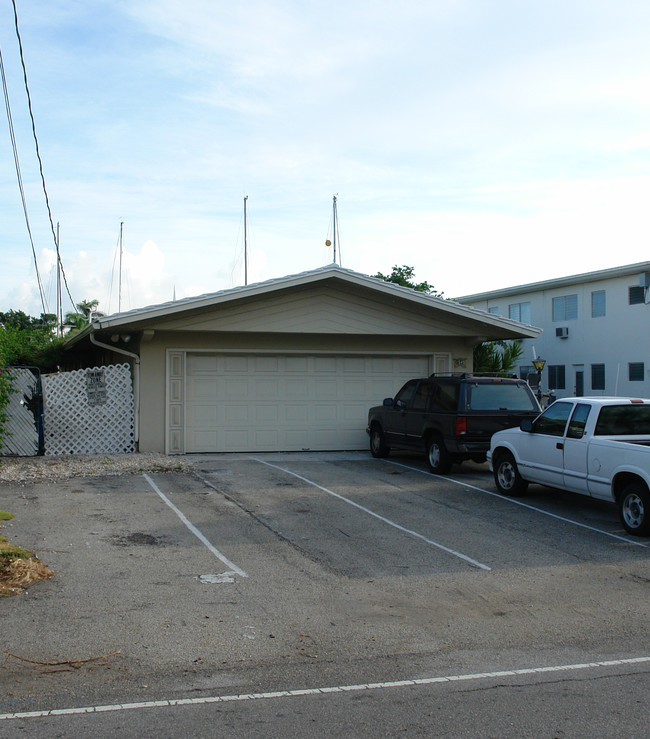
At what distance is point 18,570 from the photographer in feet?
24.6

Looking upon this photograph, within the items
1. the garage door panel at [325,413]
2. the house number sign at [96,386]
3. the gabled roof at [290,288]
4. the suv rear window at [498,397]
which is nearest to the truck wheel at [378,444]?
the garage door panel at [325,413]

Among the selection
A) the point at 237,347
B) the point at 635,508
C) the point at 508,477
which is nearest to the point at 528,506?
the point at 508,477

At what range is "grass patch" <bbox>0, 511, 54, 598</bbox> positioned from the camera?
7.17 m

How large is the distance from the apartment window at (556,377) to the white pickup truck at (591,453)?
2094cm

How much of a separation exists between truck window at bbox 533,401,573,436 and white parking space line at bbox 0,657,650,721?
5.84 meters

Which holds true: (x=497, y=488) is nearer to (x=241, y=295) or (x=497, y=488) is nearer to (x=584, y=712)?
(x=241, y=295)

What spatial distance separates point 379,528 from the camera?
1027 cm

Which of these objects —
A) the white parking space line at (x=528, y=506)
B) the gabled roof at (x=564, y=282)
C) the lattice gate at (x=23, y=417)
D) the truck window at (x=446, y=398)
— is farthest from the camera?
the gabled roof at (x=564, y=282)

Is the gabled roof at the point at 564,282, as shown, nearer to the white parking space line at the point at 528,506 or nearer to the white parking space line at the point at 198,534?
the white parking space line at the point at 528,506

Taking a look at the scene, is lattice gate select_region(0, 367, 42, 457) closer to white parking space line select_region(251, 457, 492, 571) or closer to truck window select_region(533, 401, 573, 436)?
white parking space line select_region(251, 457, 492, 571)

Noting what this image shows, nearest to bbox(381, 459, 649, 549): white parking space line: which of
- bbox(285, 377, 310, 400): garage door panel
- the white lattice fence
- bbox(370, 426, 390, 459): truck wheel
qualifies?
bbox(370, 426, 390, 459): truck wheel

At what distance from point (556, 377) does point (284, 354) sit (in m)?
18.1

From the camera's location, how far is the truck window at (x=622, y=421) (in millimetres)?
10742

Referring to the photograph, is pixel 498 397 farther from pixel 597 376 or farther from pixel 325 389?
pixel 597 376
